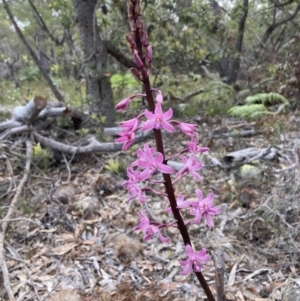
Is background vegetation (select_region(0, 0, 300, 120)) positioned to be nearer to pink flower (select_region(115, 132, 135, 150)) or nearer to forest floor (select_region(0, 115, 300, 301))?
forest floor (select_region(0, 115, 300, 301))

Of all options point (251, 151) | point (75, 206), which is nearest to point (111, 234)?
point (75, 206)

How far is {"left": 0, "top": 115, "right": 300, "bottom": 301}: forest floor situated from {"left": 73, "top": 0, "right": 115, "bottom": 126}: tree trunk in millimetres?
1753

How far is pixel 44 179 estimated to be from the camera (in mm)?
3990

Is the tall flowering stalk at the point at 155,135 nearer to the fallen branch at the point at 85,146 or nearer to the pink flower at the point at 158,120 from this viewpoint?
the pink flower at the point at 158,120

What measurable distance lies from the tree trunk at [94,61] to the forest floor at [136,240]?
1.75m

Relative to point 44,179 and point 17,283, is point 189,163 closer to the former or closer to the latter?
point 17,283

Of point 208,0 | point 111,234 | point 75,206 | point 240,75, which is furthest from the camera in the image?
point 240,75

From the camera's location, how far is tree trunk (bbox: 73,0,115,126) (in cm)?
520

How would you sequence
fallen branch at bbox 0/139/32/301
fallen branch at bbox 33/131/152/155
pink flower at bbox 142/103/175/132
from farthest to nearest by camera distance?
fallen branch at bbox 33/131/152/155 < fallen branch at bbox 0/139/32/301 < pink flower at bbox 142/103/175/132

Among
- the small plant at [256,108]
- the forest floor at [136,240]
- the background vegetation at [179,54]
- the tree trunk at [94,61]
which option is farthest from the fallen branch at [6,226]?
the small plant at [256,108]

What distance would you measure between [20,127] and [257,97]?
4.64 m

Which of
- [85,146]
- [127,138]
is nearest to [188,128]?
[127,138]

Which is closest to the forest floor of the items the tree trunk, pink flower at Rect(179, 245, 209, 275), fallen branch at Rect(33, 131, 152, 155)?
fallen branch at Rect(33, 131, 152, 155)

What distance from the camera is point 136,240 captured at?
9.78 ft
